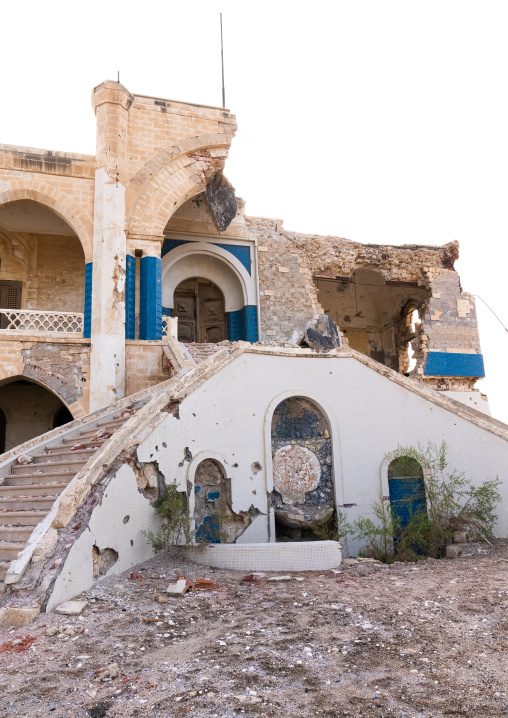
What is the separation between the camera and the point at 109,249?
43.2 feet

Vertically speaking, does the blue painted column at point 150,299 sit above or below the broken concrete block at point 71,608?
above

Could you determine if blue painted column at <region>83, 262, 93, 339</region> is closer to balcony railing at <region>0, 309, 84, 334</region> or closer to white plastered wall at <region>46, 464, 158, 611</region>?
balcony railing at <region>0, 309, 84, 334</region>

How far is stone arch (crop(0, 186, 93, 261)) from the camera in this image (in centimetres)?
1333

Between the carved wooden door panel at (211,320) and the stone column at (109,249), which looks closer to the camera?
the stone column at (109,249)

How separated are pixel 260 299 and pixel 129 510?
10992mm

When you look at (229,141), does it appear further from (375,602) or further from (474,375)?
(375,602)

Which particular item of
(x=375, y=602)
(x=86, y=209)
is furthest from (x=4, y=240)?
(x=375, y=602)

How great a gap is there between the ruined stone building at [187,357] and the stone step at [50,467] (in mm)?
31

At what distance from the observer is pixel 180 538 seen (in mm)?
7535

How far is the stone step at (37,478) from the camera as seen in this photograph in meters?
7.31

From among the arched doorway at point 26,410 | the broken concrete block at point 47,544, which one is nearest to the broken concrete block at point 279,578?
the broken concrete block at point 47,544

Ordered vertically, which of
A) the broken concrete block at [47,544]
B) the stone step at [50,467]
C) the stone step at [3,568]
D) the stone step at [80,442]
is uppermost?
the stone step at [80,442]

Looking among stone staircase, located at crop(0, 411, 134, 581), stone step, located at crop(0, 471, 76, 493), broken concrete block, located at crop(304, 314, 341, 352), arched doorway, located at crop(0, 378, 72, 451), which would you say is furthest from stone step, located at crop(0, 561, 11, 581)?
broken concrete block, located at crop(304, 314, 341, 352)

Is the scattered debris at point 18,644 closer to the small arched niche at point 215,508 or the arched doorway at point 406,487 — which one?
the small arched niche at point 215,508
